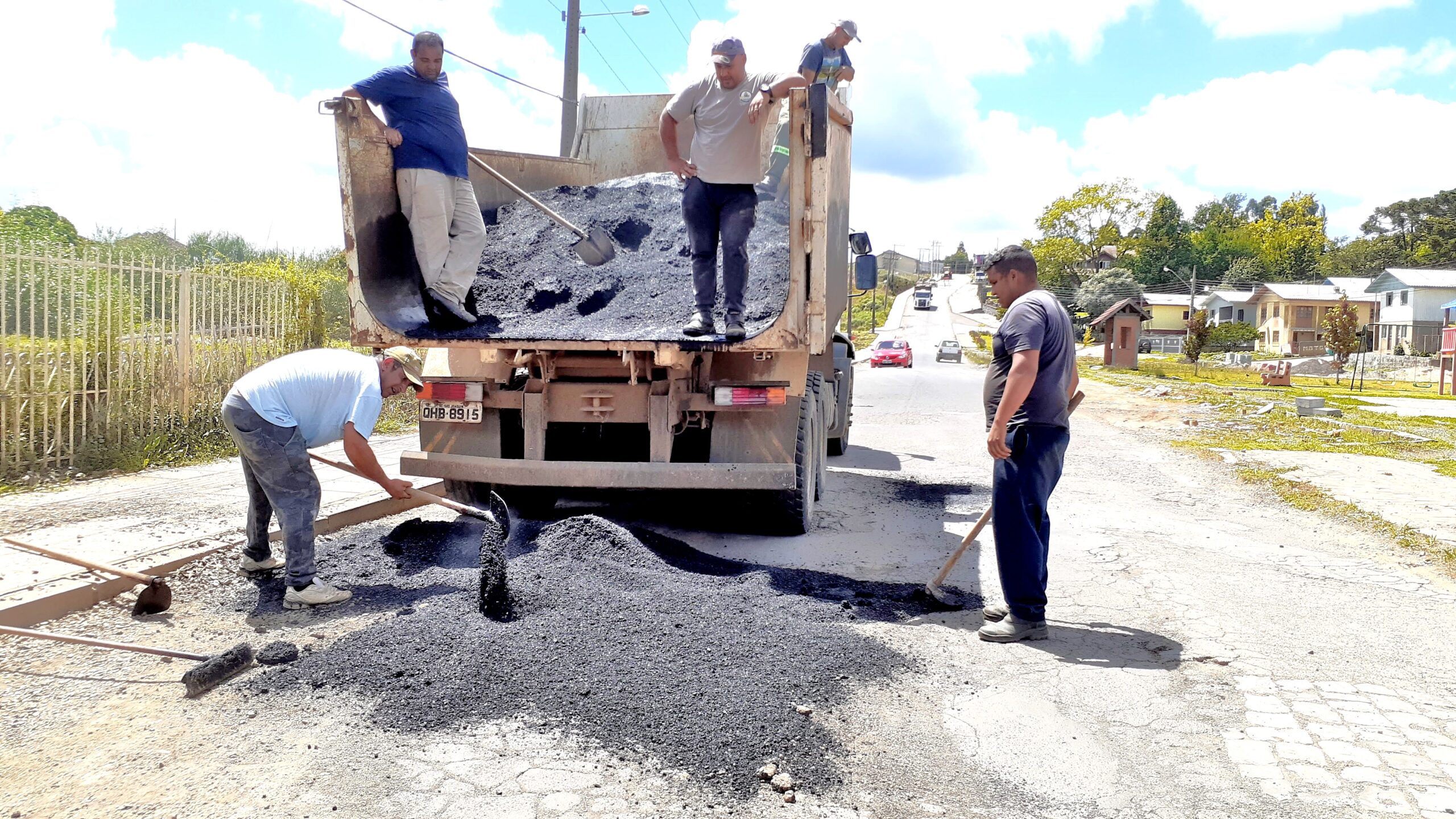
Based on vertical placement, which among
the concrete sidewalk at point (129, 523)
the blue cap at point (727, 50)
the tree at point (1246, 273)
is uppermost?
the tree at point (1246, 273)

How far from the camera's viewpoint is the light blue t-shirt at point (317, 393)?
4.36 metres

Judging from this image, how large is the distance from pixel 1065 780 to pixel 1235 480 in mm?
7477

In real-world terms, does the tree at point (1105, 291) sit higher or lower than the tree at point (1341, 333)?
higher

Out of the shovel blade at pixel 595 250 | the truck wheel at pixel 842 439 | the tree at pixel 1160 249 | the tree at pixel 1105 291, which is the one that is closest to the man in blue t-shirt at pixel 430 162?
the shovel blade at pixel 595 250

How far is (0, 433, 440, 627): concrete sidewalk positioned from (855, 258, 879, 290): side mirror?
4.18m

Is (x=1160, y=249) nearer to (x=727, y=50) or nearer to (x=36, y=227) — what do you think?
(x=36, y=227)

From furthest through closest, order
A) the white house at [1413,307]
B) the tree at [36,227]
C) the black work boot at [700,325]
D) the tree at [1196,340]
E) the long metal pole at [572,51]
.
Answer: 1. the white house at [1413,307]
2. the tree at [1196,340]
3. the long metal pole at [572,51]
4. the tree at [36,227]
5. the black work boot at [700,325]

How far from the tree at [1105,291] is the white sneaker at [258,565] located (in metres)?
69.0

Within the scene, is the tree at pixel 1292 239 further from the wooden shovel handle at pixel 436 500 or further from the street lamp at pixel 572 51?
the wooden shovel handle at pixel 436 500

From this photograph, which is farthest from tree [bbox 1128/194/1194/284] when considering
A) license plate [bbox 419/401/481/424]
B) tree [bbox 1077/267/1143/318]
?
license plate [bbox 419/401/481/424]

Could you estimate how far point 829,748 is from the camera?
3029 mm

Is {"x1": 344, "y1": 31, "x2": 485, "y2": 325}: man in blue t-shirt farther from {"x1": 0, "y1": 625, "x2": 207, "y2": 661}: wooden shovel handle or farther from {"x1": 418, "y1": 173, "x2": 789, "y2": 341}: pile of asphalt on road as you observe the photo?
{"x1": 0, "y1": 625, "x2": 207, "y2": 661}: wooden shovel handle

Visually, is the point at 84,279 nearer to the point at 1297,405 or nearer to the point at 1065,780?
the point at 1065,780

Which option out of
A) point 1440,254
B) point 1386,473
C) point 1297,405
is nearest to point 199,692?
point 1386,473
